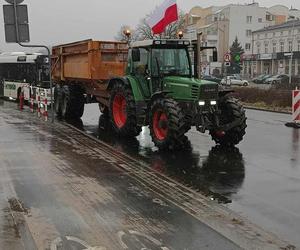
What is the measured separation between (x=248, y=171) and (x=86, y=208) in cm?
368

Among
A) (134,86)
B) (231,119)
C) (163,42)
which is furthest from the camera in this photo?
(134,86)

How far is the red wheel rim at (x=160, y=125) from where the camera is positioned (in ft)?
37.1

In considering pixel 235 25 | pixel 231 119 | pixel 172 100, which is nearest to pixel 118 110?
pixel 172 100

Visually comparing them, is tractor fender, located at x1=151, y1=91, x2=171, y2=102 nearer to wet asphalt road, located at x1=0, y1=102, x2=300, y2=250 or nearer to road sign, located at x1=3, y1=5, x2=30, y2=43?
wet asphalt road, located at x1=0, y1=102, x2=300, y2=250

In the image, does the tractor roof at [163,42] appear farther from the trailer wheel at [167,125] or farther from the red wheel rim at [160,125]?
the red wheel rim at [160,125]

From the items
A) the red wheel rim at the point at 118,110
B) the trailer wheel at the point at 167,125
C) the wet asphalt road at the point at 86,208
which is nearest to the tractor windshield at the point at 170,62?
the trailer wheel at the point at 167,125

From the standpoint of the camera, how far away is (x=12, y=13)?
15219 mm

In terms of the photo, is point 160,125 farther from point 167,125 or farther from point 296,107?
point 296,107

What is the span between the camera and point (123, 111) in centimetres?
1384

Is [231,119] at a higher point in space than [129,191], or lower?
higher

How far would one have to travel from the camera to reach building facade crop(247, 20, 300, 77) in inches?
3356

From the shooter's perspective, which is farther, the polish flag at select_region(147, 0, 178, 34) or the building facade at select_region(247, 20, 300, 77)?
the building facade at select_region(247, 20, 300, 77)

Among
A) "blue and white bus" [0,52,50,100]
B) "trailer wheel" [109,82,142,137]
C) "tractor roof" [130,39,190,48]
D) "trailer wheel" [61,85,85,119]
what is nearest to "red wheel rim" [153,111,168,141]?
"trailer wheel" [109,82,142,137]

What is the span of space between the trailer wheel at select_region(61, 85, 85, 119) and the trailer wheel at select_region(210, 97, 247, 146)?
24.4ft
